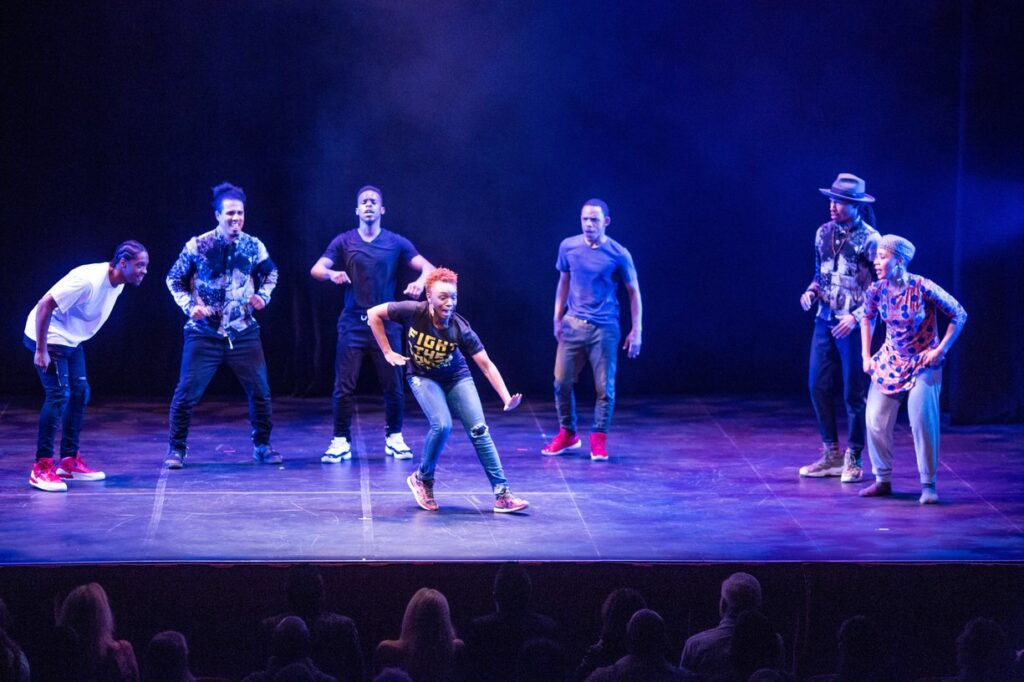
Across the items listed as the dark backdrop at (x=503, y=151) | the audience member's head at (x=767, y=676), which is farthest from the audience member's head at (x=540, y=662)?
the dark backdrop at (x=503, y=151)

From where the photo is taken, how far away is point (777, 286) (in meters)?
10.8

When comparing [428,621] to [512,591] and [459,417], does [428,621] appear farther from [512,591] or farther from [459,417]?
[459,417]

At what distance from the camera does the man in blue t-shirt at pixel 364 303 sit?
27.7 ft

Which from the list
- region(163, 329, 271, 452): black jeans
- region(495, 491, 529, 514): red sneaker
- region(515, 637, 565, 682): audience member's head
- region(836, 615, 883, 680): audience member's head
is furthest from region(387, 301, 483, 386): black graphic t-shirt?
region(836, 615, 883, 680): audience member's head

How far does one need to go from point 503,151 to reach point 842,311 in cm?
329

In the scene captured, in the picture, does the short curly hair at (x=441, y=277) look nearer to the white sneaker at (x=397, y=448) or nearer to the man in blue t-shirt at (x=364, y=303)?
the man in blue t-shirt at (x=364, y=303)

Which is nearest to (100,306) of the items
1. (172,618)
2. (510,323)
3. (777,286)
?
(172,618)

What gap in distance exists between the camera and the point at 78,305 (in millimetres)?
7543

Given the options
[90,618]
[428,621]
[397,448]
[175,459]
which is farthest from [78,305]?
[428,621]

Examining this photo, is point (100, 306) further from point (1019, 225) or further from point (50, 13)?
point (1019, 225)

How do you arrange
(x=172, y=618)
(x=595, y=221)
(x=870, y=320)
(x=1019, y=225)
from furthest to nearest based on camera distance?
(x=1019, y=225), (x=595, y=221), (x=870, y=320), (x=172, y=618)

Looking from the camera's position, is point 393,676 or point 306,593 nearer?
point 393,676

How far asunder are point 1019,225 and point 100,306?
575cm

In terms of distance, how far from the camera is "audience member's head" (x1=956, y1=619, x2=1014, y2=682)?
543cm
